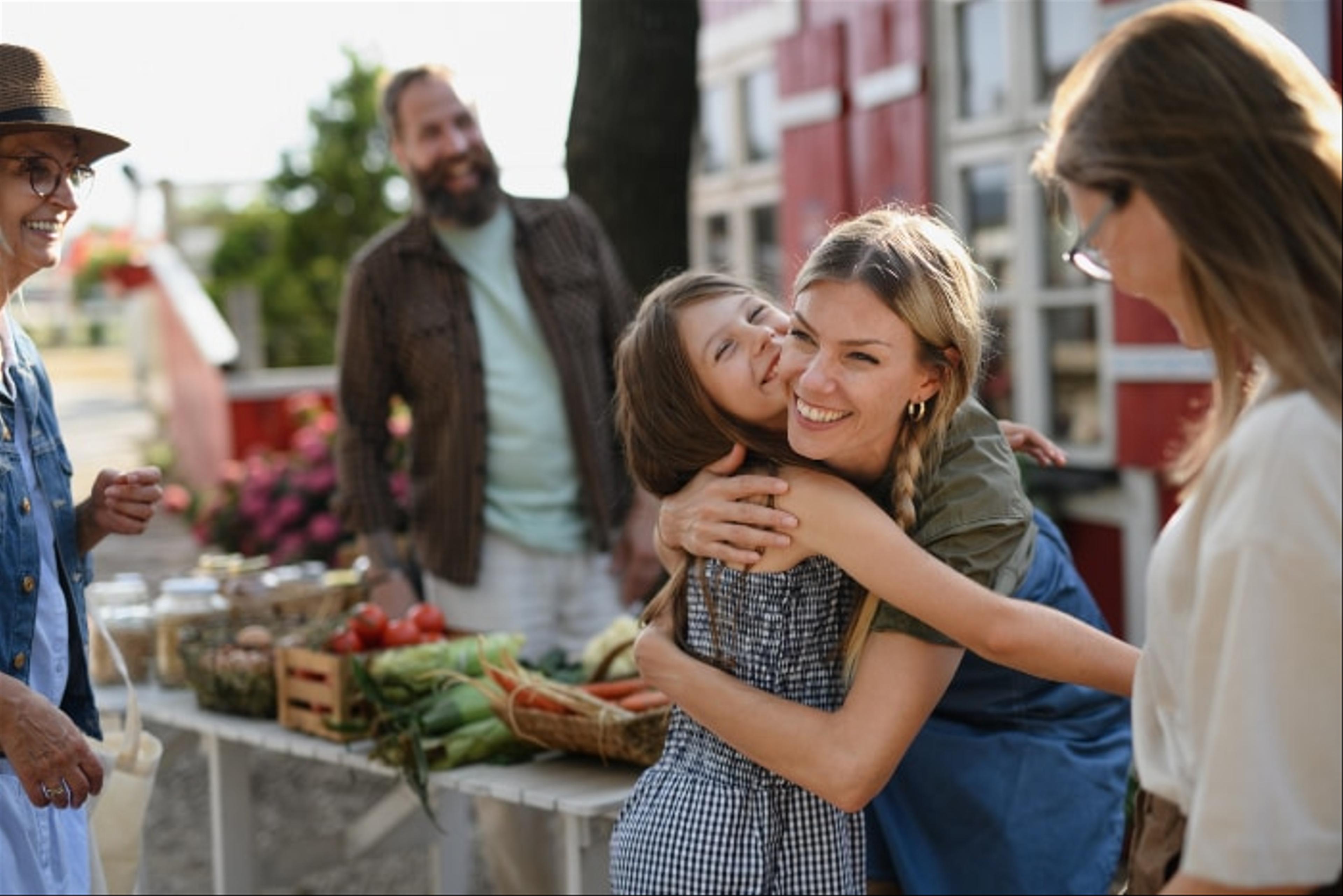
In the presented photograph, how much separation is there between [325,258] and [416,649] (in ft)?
43.9

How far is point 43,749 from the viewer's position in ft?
8.46

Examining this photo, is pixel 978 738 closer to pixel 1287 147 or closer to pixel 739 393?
pixel 739 393

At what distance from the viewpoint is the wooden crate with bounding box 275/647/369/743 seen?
368cm

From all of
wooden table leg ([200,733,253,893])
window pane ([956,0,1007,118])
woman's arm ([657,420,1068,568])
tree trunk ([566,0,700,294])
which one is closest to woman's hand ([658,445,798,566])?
woman's arm ([657,420,1068,568])

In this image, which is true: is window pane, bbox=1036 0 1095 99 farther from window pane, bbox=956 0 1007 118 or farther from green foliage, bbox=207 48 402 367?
green foliage, bbox=207 48 402 367

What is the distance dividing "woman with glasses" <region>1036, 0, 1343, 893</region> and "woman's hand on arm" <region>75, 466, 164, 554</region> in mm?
2013

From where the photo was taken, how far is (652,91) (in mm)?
5508

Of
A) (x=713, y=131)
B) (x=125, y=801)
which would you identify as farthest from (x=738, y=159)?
(x=125, y=801)

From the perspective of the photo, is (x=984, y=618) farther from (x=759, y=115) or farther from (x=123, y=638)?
(x=759, y=115)

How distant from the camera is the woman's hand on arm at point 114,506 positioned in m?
3.05

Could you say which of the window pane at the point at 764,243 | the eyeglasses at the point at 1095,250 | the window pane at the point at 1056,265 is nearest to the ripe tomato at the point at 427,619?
the eyeglasses at the point at 1095,250

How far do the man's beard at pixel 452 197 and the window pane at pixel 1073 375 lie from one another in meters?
3.89

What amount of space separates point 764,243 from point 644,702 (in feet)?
23.6

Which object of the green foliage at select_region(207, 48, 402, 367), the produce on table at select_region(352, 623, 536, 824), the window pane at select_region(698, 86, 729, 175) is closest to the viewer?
the produce on table at select_region(352, 623, 536, 824)
